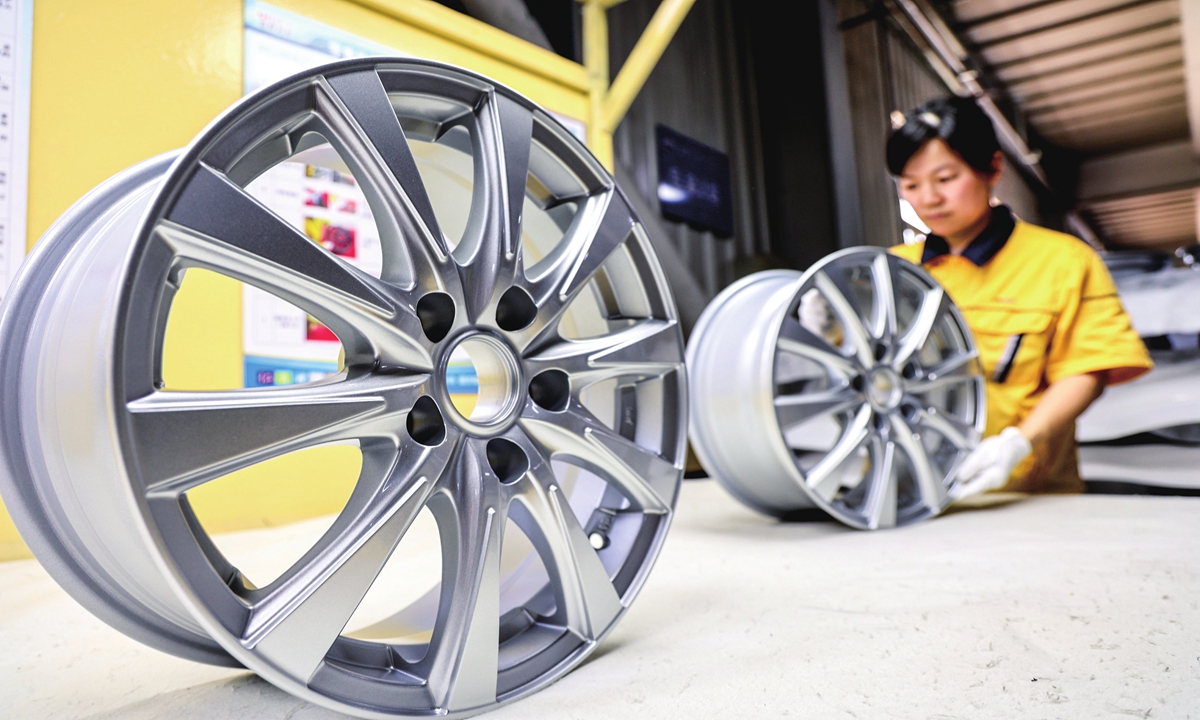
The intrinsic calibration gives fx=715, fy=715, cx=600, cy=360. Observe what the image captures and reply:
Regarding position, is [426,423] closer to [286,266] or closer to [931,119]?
[286,266]

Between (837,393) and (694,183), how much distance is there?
2.50 m

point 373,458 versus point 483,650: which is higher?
point 373,458

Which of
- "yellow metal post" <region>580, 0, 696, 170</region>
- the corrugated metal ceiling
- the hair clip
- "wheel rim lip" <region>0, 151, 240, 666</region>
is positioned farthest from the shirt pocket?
the corrugated metal ceiling

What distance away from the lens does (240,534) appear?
1848 millimetres

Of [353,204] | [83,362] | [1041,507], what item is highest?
[353,204]

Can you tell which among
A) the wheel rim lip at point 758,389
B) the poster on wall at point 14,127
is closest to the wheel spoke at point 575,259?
the wheel rim lip at point 758,389

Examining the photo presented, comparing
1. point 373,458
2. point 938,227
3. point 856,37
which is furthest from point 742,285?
point 856,37

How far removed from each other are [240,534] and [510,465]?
1.35m

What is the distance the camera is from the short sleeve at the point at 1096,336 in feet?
6.94

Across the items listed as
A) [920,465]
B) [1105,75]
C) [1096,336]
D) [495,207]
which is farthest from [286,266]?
[1105,75]

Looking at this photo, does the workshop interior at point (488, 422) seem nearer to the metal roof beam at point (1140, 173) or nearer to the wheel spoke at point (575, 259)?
the wheel spoke at point (575, 259)

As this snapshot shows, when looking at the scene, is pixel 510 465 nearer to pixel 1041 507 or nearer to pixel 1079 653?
pixel 1079 653

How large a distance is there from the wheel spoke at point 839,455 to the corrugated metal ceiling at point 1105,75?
4908 millimetres

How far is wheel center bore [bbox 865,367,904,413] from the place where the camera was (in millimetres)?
1709
